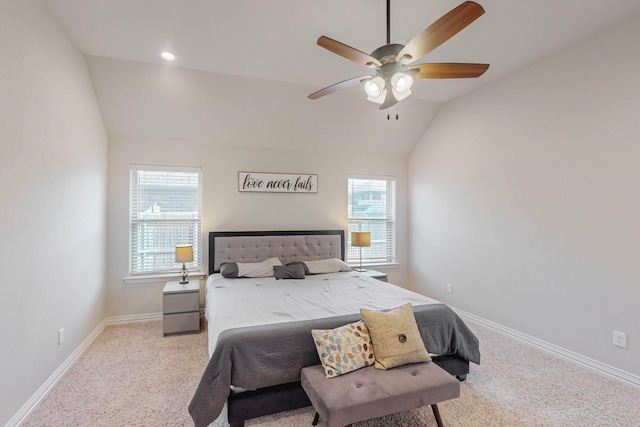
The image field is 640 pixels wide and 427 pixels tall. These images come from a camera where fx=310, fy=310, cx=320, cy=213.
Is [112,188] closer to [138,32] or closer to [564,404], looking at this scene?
[138,32]

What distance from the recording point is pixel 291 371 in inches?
82.9

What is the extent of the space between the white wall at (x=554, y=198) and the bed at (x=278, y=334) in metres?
1.24

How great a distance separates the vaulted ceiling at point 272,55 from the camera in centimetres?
244

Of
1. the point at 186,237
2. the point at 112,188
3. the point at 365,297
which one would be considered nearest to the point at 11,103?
the point at 112,188

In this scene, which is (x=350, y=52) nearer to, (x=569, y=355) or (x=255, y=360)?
(x=255, y=360)

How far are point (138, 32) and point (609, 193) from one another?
4.38m

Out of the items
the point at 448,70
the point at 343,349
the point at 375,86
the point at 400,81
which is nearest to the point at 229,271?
the point at 343,349

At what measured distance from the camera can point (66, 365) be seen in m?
2.78

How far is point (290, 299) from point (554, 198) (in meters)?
2.84

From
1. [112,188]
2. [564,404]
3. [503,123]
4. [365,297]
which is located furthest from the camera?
[112,188]

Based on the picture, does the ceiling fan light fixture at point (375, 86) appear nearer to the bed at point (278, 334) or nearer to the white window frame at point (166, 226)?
the bed at point (278, 334)

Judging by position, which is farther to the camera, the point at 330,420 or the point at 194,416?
the point at 194,416

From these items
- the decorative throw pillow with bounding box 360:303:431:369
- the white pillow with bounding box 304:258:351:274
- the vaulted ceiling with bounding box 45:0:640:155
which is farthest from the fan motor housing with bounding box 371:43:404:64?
the white pillow with bounding box 304:258:351:274

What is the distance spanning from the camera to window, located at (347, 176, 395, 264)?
5188 millimetres
